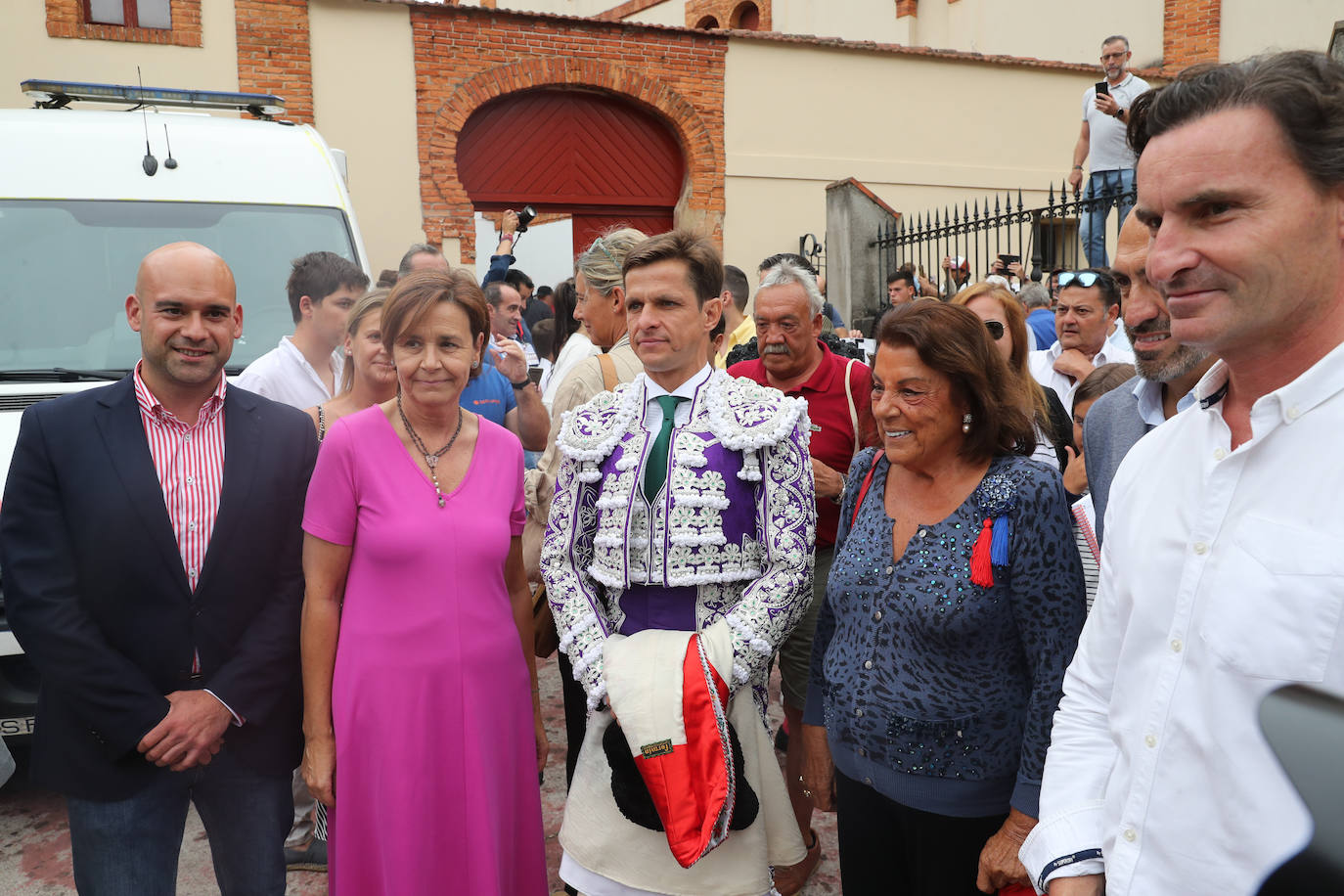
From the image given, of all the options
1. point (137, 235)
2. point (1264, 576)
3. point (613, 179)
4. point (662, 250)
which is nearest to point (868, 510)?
point (662, 250)

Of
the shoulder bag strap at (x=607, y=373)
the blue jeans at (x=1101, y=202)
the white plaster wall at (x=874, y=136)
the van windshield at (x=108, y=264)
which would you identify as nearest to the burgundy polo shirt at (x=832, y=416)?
the shoulder bag strap at (x=607, y=373)

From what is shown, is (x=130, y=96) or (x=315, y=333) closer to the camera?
(x=315, y=333)

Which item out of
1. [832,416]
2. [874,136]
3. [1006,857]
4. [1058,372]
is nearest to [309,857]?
[832,416]

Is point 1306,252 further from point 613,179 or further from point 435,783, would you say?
point 613,179

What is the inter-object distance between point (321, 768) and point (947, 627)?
5.51 ft

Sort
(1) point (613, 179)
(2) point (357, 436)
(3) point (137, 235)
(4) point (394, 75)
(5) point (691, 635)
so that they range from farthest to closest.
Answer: (1) point (613, 179)
(4) point (394, 75)
(3) point (137, 235)
(2) point (357, 436)
(5) point (691, 635)

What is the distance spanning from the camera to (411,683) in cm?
267

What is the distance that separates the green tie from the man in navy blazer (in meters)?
0.95

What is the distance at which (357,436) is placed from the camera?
276 cm

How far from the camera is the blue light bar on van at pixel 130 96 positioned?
5.73 meters

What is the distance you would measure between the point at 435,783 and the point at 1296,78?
7.94ft

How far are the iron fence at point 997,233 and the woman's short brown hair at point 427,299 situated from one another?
14.7 feet

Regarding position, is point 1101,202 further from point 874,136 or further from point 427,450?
point 427,450

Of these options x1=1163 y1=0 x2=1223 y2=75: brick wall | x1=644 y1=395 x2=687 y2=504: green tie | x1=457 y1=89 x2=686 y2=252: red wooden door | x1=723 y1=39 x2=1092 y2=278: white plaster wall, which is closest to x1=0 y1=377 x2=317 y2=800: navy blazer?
x1=644 y1=395 x2=687 y2=504: green tie
